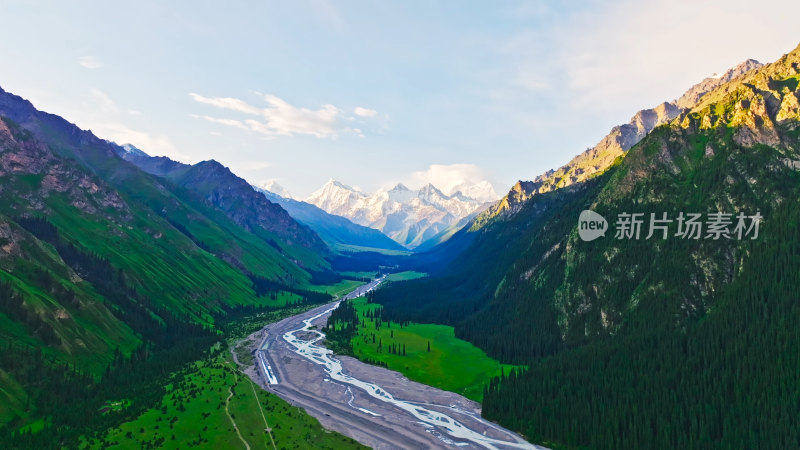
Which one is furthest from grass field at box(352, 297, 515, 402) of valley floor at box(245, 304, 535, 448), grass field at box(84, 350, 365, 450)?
grass field at box(84, 350, 365, 450)

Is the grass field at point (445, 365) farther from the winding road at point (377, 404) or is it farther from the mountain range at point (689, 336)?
the mountain range at point (689, 336)

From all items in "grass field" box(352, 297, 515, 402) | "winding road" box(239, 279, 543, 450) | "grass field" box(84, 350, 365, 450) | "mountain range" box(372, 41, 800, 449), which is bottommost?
"grass field" box(84, 350, 365, 450)

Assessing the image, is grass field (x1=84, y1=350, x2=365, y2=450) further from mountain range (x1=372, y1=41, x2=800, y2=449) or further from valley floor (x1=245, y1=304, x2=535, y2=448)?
mountain range (x1=372, y1=41, x2=800, y2=449)

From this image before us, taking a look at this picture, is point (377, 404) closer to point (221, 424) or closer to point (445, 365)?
point (221, 424)

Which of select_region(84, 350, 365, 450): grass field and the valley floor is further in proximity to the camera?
the valley floor

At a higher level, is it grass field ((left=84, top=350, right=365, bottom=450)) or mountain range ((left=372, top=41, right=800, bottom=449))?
mountain range ((left=372, top=41, right=800, bottom=449))

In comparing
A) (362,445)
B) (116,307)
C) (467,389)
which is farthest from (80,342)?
(467,389)
